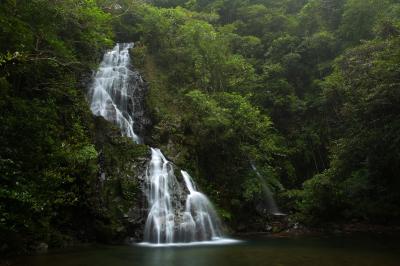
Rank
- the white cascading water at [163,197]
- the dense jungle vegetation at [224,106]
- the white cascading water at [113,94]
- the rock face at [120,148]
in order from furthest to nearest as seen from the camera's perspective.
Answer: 1. the white cascading water at [113,94]
2. the white cascading water at [163,197]
3. the rock face at [120,148]
4. the dense jungle vegetation at [224,106]

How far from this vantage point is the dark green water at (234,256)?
32.1 ft

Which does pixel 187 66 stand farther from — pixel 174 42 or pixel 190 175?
pixel 190 175

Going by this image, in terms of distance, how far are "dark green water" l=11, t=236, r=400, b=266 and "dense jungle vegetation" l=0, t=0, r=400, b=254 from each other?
5.59ft

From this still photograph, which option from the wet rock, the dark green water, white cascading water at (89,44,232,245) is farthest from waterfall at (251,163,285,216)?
the wet rock

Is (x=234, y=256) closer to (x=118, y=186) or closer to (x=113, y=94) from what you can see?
(x=118, y=186)

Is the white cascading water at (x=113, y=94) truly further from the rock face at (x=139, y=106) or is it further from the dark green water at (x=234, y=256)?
the dark green water at (x=234, y=256)

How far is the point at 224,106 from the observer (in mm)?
24562

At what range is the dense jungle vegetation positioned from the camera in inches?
473

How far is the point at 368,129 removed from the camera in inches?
573

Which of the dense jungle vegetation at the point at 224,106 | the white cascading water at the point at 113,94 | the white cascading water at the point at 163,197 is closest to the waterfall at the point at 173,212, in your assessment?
the white cascading water at the point at 163,197

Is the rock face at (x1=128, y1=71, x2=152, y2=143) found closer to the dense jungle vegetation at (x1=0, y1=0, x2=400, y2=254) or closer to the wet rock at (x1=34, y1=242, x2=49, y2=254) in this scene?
the dense jungle vegetation at (x1=0, y1=0, x2=400, y2=254)

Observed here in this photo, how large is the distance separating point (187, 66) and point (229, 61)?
3.28 metres

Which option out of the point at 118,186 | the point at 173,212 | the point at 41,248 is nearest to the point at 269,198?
the point at 173,212

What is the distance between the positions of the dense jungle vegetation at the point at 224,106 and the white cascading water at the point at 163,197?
58.6 inches
